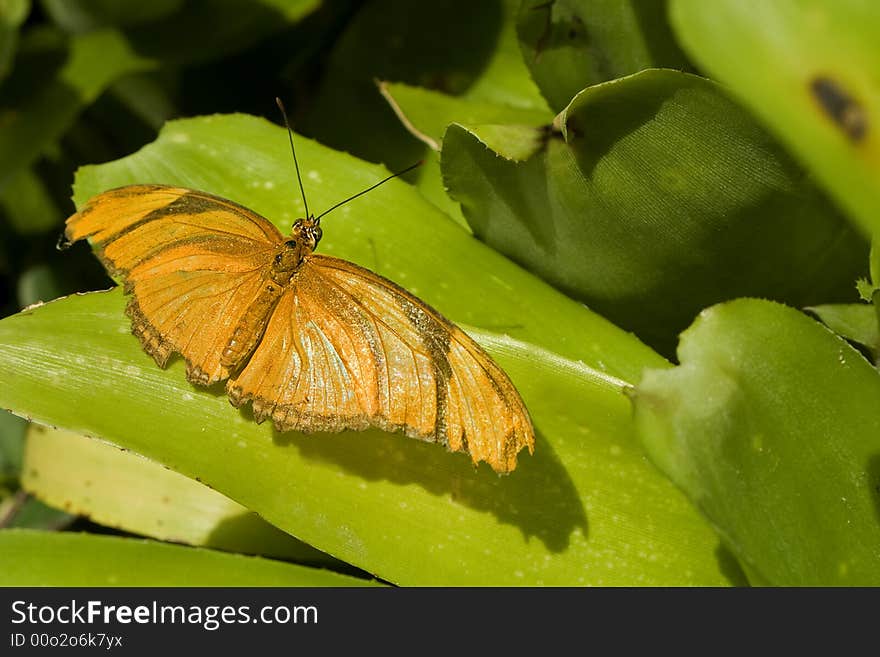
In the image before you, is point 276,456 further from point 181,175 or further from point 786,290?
point 786,290

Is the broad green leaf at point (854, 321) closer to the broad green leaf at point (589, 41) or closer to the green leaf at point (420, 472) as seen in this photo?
the green leaf at point (420, 472)

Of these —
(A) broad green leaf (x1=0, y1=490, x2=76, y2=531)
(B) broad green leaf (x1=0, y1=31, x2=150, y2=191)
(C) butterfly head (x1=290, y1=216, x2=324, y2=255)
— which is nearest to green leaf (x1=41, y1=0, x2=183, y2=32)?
(B) broad green leaf (x1=0, y1=31, x2=150, y2=191)

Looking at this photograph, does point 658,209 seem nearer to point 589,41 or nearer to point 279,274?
point 589,41

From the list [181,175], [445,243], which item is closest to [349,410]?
[445,243]

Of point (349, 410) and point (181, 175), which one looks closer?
point (349, 410)

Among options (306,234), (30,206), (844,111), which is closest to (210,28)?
(30,206)
